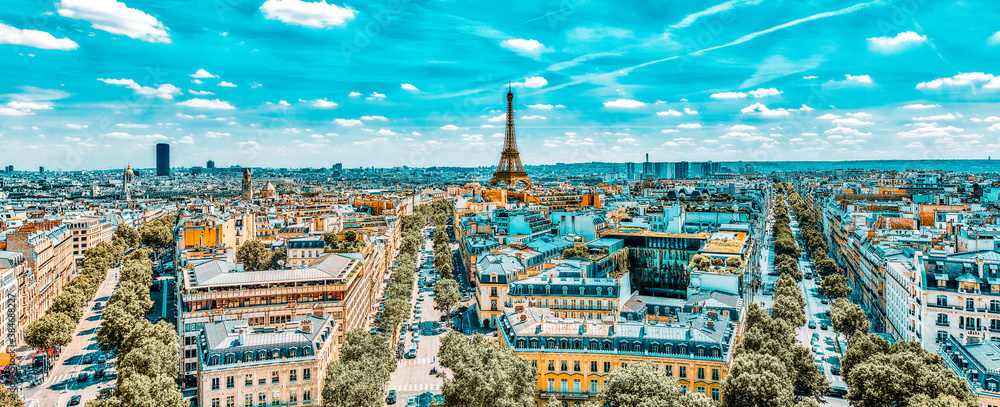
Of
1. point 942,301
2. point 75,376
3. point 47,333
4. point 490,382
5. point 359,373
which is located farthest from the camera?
point 47,333

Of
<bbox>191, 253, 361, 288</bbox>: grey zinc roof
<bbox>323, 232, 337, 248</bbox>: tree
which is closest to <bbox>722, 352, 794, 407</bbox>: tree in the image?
<bbox>191, 253, 361, 288</bbox>: grey zinc roof

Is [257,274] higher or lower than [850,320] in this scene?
higher

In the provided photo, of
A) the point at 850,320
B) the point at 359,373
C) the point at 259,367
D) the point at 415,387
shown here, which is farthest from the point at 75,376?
the point at 850,320

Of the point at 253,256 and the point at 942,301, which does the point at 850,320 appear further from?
the point at 253,256

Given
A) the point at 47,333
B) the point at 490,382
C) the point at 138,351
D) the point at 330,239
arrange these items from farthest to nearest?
the point at 330,239, the point at 47,333, the point at 138,351, the point at 490,382

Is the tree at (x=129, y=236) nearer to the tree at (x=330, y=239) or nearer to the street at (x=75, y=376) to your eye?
the street at (x=75, y=376)

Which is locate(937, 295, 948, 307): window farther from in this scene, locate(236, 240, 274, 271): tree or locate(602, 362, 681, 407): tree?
locate(236, 240, 274, 271): tree

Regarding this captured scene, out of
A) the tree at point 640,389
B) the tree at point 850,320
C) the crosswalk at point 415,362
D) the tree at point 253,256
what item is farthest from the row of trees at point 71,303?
the tree at point 850,320
